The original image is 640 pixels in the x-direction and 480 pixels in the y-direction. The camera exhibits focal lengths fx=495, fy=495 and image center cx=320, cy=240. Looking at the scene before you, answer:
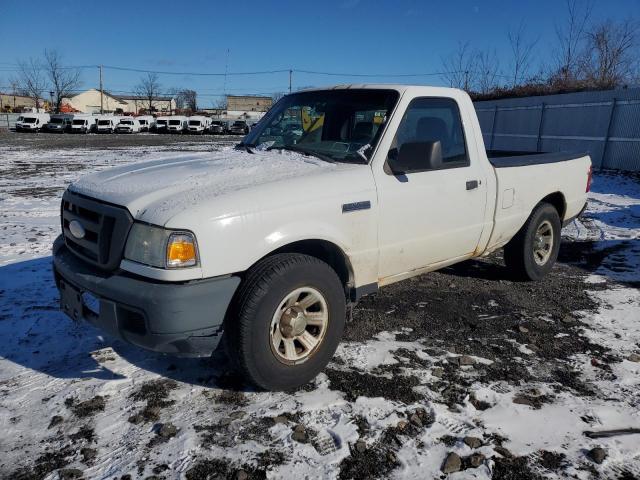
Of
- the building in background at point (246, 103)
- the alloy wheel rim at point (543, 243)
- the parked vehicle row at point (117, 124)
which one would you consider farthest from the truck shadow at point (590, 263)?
the building in background at point (246, 103)

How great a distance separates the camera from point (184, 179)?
10.3 feet

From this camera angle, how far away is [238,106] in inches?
3585

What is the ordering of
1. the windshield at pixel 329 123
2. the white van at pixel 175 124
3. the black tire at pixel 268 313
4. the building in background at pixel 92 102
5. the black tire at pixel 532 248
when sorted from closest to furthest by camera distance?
the black tire at pixel 268 313
the windshield at pixel 329 123
the black tire at pixel 532 248
the white van at pixel 175 124
the building in background at pixel 92 102

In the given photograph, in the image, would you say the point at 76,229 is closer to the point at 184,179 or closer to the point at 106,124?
the point at 184,179

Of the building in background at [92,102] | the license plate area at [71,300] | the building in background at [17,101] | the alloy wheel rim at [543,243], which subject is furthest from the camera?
the building in background at [92,102]

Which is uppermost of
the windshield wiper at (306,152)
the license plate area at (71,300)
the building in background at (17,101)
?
the building in background at (17,101)

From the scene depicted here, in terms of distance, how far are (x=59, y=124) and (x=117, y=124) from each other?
485 centimetres

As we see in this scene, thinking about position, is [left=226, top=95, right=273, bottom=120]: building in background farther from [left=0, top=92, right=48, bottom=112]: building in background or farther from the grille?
the grille

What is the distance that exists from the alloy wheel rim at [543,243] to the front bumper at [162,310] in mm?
3779

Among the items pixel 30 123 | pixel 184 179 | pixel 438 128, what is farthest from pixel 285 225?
pixel 30 123

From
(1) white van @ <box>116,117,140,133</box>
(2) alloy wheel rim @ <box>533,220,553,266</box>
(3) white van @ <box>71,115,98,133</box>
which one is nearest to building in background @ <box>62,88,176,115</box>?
(1) white van @ <box>116,117,140,133</box>

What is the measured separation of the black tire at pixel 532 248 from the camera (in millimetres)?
5062

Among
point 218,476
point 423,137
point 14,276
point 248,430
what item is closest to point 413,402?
point 248,430

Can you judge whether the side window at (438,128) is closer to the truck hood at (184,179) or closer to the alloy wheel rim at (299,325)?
the truck hood at (184,179)
